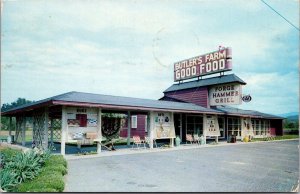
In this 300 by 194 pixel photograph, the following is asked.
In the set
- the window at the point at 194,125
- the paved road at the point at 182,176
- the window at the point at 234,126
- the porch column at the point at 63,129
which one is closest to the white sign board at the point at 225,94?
the window at the point at 194,125

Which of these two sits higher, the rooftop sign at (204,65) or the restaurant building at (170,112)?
the rooftop sign at (204,65)

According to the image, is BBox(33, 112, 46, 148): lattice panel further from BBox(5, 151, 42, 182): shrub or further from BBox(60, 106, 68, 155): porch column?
BBox(5, 151, 42, 182): shrub

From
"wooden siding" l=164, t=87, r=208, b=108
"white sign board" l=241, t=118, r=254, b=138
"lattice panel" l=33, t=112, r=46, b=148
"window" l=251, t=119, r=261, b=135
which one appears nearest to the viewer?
"lattice panel" l=33, t=112, r=46, b=148

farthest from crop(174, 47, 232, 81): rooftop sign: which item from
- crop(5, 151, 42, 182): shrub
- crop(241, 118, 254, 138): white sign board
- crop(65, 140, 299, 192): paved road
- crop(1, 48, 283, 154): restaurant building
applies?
crop(5, 151, 42, 182): shrub

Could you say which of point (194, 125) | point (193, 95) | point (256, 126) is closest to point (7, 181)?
point (194, 125)

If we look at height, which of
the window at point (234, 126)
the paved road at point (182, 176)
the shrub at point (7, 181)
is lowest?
the paved road at point (182, 176)

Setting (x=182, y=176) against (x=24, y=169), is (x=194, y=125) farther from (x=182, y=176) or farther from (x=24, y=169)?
(x=24, y=169)

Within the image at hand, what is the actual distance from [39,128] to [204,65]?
17.2m

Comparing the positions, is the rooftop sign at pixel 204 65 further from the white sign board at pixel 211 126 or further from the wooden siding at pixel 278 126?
the wooden siding at pixel 278 126

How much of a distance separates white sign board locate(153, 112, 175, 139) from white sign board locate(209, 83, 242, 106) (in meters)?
7.34

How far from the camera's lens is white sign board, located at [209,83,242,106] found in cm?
2592

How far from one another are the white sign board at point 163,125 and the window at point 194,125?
5815 millimetres

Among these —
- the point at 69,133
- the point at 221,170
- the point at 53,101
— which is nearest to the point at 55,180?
the point at 221,170

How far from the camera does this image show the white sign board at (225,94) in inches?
1021
